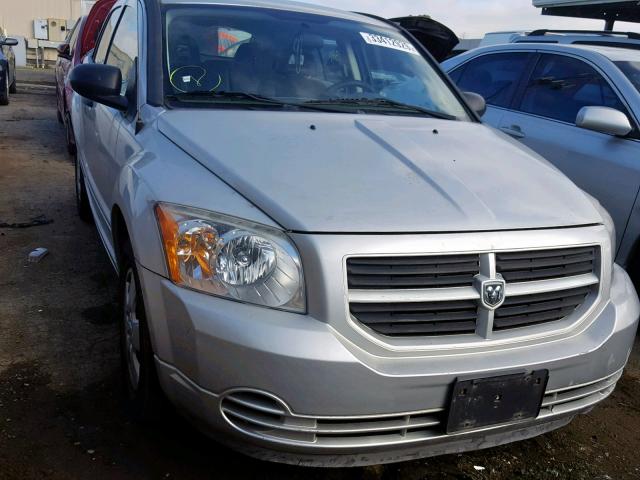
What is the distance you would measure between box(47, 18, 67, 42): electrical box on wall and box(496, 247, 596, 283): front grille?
2836cm

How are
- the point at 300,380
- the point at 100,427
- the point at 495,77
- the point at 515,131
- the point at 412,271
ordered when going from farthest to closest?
the point at 495,77 → the point at 515,131 → the point at 100,427 → the point at 412,271 → the point at 300,380

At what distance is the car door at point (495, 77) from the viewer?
4969 mm

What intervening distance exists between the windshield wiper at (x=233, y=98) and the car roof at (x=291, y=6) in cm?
69

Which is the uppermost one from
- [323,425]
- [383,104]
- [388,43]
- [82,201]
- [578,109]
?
[388,43]

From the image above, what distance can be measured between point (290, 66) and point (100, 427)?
1858 millimetres

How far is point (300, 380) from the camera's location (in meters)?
1.81

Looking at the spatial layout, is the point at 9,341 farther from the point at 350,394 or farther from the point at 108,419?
the point at 350,394

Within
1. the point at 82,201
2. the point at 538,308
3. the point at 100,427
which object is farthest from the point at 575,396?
the point at 82,201

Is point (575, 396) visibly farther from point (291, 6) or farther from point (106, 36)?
point (106, 36)

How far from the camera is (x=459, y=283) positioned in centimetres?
200

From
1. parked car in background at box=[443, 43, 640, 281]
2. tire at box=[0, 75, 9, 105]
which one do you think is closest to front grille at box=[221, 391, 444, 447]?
parked car in background at box=[443, 43, 640, 281]

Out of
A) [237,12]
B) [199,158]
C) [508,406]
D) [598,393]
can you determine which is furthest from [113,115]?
[598,393]

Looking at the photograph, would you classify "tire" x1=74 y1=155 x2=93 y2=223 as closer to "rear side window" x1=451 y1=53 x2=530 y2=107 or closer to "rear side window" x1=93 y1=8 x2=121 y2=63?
"rear side window" x1=93 y1=8 x2=121 y2=63

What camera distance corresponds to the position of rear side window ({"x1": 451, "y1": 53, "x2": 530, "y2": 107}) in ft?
16.4
